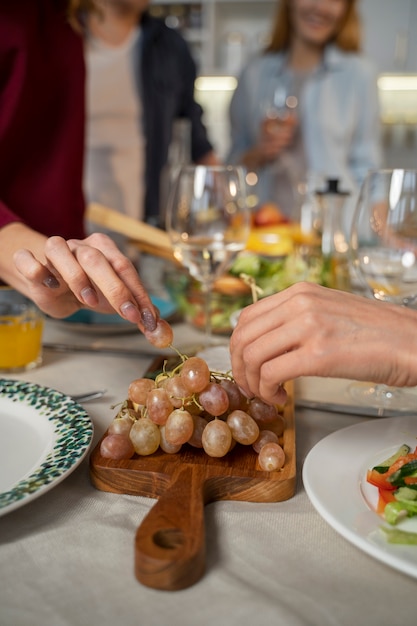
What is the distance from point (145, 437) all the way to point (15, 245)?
0.39 meters

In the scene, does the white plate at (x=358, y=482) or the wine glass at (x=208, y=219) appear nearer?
the white plate at (x=358, y=482)

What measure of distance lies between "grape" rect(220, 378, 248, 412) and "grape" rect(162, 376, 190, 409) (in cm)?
5

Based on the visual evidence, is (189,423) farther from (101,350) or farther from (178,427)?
(101,350)

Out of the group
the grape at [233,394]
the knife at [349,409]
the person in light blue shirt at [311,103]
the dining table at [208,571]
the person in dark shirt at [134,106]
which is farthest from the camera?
the person in light blue shirt at [311,103]

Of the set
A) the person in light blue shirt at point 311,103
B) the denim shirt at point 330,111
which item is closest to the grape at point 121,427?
the person in light blue shirt at point 311,103

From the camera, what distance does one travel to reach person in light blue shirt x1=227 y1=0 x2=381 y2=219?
267 centimetres

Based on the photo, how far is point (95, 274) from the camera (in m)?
0.65

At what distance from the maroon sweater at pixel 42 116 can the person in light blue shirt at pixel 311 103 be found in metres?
1.30

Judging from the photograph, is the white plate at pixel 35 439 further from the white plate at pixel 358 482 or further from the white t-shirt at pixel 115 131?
the white t-shirt at pixel 115 131

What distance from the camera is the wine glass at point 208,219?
943 mm

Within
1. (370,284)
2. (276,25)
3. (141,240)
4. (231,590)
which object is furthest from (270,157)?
(231,590)

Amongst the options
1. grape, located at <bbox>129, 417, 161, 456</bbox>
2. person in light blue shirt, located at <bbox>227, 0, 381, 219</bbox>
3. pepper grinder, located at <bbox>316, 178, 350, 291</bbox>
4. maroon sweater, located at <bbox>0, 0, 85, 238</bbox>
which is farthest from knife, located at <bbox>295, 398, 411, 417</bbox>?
person in light blue shirt, located at <bbox>227, 0, 381, 219</bbox>

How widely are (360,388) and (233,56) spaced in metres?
3.25

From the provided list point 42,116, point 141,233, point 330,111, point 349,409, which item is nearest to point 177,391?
point 349,409
